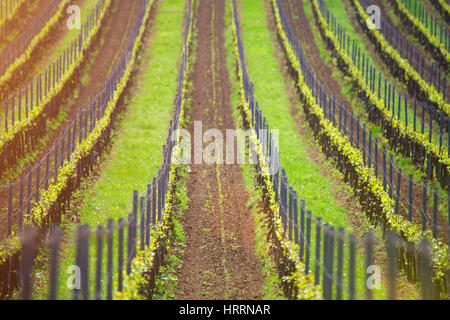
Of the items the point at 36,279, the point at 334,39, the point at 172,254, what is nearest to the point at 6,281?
the point at 36,279

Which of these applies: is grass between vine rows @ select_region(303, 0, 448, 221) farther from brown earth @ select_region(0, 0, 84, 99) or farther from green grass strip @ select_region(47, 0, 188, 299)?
brown earth @ select_region(0, 0, 84, 99)

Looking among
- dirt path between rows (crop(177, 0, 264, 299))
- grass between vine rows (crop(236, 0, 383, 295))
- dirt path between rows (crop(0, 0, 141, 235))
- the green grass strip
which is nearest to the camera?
dirt path between rows (crop(177, 0, 264, 299))

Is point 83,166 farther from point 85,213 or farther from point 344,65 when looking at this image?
point 344,65

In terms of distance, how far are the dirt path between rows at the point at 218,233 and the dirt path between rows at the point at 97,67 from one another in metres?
5.50

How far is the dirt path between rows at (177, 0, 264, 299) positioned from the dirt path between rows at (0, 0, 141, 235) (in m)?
5.50

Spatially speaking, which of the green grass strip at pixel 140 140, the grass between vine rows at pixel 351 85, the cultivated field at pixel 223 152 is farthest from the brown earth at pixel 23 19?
the grass between vine rows at pixel 351 85

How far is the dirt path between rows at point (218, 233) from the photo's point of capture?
16.0 meters

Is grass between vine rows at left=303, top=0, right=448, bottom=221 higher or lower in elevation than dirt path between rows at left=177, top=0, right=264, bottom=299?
higher

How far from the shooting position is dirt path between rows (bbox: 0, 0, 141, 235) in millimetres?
25266

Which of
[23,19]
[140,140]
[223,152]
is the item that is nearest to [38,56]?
[23,19]

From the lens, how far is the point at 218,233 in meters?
19.5

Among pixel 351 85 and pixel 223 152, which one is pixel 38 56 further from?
pixel 351 85

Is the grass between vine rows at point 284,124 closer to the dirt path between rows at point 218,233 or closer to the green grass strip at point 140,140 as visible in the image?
the dirt path between rows at point 218,233

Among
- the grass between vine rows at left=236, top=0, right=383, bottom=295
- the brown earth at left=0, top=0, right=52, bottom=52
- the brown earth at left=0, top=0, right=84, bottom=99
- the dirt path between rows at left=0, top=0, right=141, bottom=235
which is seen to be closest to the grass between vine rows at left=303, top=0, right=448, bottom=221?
the grass between vine rows at left=236, top=0, right=383, bottom=295
